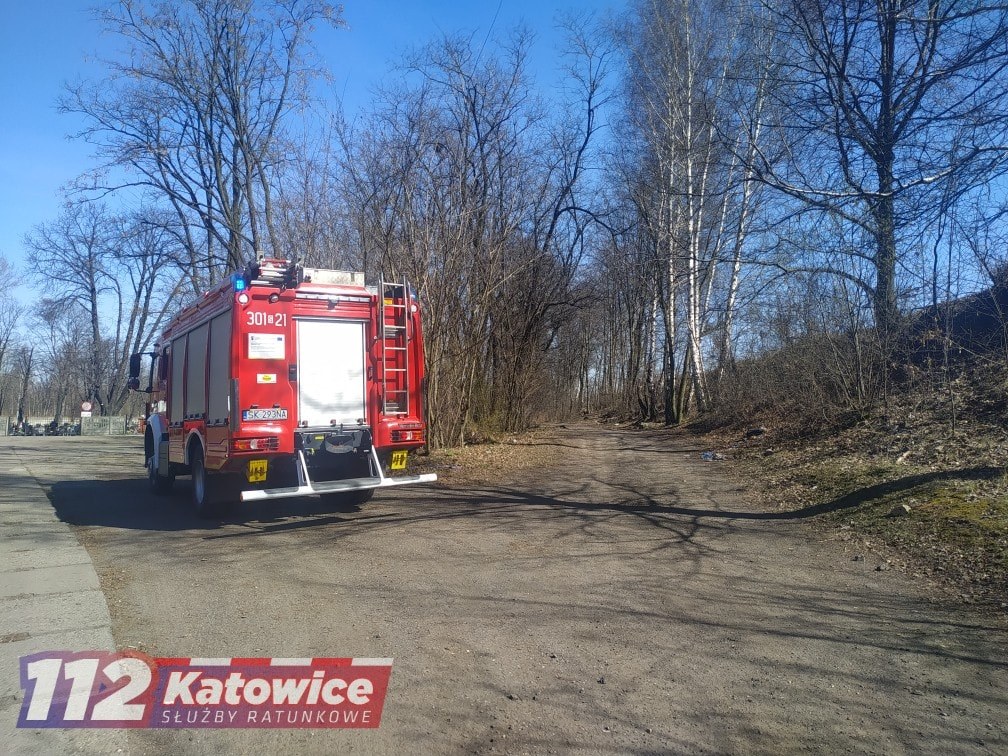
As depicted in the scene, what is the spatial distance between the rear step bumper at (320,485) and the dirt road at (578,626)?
61 cm

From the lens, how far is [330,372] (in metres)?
9.34

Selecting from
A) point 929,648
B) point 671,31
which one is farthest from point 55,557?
point 671,31

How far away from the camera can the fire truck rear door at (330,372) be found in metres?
9.16

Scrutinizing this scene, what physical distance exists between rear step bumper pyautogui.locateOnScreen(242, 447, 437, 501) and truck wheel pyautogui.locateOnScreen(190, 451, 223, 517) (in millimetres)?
1067

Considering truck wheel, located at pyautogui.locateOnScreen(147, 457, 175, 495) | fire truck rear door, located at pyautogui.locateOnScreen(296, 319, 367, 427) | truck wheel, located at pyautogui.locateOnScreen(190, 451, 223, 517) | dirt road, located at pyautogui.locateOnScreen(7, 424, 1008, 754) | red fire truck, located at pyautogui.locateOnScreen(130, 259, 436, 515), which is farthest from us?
truck wheel, located at pyautogui.locateOnScreen(147, 457, 175, 495)

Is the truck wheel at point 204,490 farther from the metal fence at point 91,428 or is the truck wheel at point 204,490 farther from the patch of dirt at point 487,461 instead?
the metal fence at point 91,428

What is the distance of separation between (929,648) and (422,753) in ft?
11.7

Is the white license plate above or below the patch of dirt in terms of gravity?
above

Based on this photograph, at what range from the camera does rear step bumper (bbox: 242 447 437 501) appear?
838 cm

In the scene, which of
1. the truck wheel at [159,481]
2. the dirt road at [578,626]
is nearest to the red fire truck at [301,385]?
the dirt road at [578,626]

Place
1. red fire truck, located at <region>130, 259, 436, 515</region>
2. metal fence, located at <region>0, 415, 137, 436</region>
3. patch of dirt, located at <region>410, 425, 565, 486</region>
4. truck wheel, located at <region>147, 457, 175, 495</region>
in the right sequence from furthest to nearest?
metal fence, located at <region>0, 415, 137, 436</region> < patch of dirt, located at <region>410, 425, 565, 486</region> < truck wheel, located at <region>147, 457, 175, 495</region> < red fire truck, located at <region>130, 259, 436, 515</region>

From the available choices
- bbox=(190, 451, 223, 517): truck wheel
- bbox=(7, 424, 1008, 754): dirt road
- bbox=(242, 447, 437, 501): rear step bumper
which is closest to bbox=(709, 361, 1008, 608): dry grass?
bbox=(7, 424, 1008, 754): dirt road

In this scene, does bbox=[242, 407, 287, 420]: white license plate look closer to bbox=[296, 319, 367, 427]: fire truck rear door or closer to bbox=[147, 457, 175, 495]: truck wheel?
bbox=[296, 319, 367, 427]: fire truck rear door

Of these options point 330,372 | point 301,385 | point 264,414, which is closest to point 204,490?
point 264,414
